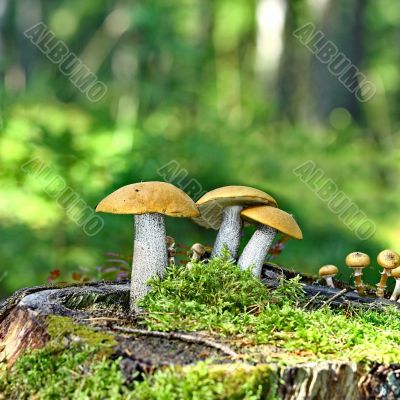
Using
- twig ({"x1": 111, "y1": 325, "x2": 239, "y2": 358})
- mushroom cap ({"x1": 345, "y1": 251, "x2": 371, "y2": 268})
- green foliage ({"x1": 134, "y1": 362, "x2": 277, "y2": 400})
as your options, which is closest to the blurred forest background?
mushroom cap ({"x1": 345, "y1": 251, "x2": 371, "y2": 268})

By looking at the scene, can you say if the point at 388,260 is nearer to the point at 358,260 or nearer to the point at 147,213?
the point at 358,260

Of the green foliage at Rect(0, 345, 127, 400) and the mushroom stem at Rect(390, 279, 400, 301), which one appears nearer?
the green foliage at Rect(0, 345, 127, 400)

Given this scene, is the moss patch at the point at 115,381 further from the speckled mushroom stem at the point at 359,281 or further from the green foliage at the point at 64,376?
the speckled mushroom stem at the point at 359,281

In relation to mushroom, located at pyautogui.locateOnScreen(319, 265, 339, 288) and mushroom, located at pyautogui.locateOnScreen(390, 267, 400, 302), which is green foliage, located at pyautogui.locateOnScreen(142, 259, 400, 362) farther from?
mushroom, located at pyautogui.locateOnScreen(319, 265, 339, 288)

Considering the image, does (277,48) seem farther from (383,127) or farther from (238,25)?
(383,127)

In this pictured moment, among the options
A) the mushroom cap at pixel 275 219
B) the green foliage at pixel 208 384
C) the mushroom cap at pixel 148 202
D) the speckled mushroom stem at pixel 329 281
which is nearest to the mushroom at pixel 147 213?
the mushroom cap at pixel 148 202

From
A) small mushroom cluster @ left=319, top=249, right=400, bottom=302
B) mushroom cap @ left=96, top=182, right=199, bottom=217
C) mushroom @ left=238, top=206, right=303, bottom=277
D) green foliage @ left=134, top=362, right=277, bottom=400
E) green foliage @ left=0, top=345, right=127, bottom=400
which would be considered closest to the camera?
green foliage @ left=134, top=362, right=277, bottom=400

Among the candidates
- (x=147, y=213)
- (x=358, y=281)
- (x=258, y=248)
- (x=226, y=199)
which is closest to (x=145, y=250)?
(x=147, y=213)
